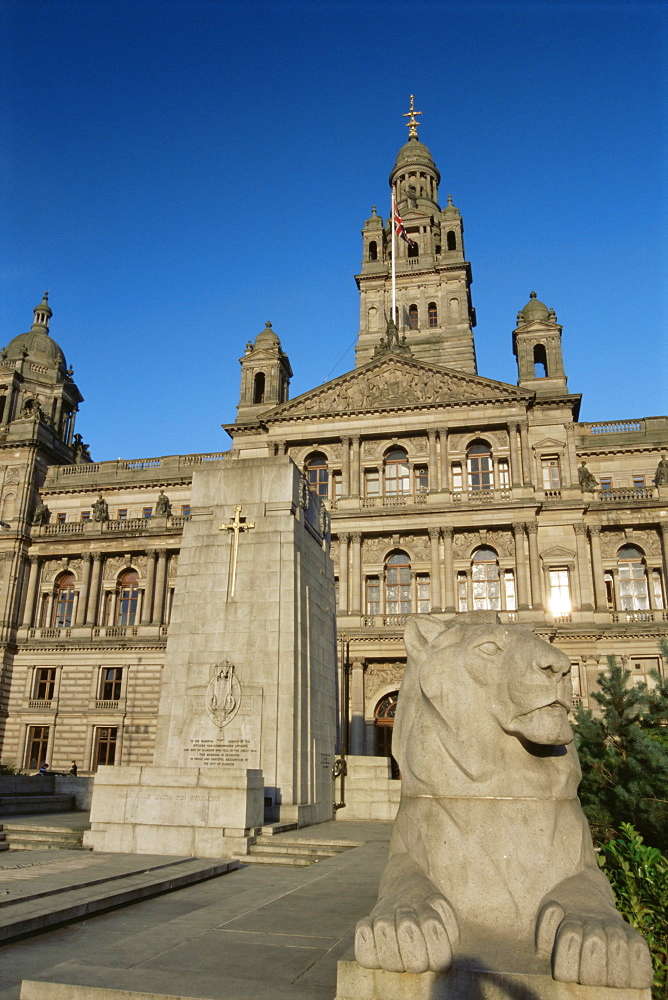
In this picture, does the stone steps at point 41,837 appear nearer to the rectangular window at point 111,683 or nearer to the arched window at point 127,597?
the rectangular window at point 111,683

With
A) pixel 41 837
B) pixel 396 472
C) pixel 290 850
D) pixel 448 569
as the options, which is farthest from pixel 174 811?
pixel 396 472

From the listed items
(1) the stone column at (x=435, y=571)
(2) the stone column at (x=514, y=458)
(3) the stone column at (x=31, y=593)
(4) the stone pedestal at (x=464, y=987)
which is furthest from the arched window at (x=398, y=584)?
(4) the stone pedestal at (x=464, y=987)

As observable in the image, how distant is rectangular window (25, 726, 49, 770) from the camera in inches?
1576

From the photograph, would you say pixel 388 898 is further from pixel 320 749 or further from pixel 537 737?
pixel 320 749

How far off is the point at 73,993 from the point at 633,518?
36.3 metres

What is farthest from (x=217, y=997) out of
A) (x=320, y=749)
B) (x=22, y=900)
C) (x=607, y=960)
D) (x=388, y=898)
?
(x=320, y=749)

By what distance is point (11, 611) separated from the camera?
141 ft

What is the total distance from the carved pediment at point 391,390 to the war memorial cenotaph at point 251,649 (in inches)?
928

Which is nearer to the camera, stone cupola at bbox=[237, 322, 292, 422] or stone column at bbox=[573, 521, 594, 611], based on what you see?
stone column at bbox=[573, 521, 594, 611]

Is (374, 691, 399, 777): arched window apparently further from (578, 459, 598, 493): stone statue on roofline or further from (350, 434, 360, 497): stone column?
(578, 459, 598, 493): stone statue on roofline

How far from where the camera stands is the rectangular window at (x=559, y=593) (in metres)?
36.2

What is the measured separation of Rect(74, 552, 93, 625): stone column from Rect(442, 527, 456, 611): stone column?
2026 cm

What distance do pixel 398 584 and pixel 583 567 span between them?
8692 mm

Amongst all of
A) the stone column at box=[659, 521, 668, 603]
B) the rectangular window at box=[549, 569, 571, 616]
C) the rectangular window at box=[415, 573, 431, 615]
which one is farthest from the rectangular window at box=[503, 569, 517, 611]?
the stone column at box=[659, 521, 668, 603]
